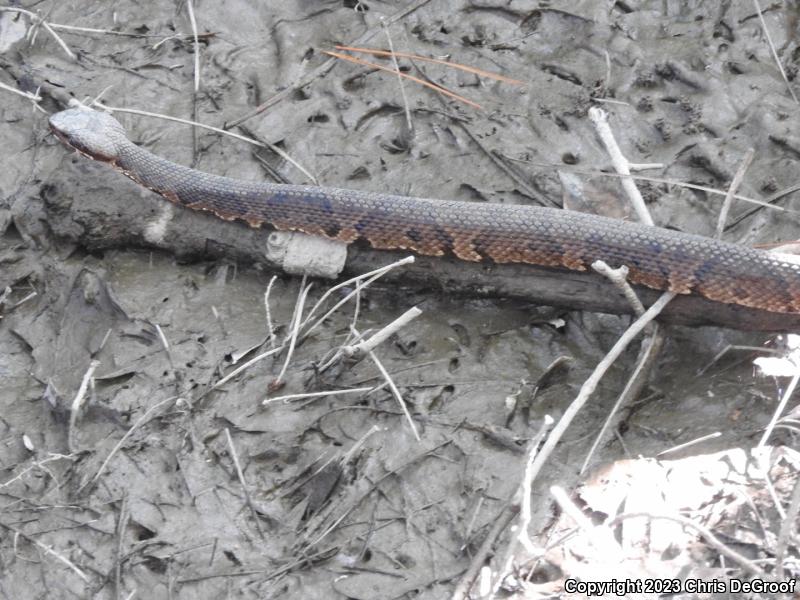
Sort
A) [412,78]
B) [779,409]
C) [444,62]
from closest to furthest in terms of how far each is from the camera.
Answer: [779,409] → [412,78] → [444,62]

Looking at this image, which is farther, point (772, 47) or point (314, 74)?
point (314, 74)

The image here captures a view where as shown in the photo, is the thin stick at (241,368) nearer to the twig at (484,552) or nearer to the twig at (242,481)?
the twig at (242,481)

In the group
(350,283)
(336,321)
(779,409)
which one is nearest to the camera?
(779,409)

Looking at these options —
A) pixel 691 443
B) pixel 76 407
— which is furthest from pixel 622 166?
pixel 76 407

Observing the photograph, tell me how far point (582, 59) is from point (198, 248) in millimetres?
2670

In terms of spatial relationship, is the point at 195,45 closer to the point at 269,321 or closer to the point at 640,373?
the point at 269,321

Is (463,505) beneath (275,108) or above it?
beneath

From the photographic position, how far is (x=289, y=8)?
6.45 meters

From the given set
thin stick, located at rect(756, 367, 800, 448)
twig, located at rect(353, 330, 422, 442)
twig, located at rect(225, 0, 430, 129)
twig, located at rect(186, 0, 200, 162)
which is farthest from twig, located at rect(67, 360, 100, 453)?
thin stick, located at rect(756, 367, 800, 448)

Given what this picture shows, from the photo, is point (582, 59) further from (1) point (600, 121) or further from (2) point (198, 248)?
(2) point (198, 248)

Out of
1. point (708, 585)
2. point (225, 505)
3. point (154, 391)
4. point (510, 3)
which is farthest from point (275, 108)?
point (708, 585)

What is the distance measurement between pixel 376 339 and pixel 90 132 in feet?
7.65

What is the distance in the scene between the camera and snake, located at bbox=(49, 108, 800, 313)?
4.34 metres

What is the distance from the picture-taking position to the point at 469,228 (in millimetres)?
4719
